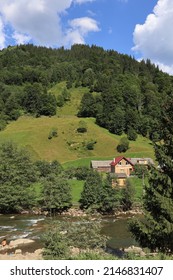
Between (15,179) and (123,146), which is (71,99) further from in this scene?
(15,179)

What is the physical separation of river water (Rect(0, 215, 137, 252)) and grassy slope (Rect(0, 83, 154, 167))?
144ft

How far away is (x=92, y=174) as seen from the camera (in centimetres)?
6662

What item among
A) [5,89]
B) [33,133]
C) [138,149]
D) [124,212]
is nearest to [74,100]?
[5,89]

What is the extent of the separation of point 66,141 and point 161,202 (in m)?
102

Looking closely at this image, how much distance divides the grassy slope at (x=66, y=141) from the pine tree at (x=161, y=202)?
80962 mm

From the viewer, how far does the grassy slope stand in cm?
11248

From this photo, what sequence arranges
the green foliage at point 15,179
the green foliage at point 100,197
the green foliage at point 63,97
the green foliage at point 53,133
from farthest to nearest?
the green foliage at point 63,97 < the green foliage at point 53,133 < the green foliage at point 15,179 < the green foliage at point 100,197

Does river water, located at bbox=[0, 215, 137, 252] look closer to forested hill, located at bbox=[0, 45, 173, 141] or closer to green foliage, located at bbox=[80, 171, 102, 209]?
green foliage, located at bbox=[80, 171, 102, 209]

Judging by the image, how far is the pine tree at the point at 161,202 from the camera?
776 inches

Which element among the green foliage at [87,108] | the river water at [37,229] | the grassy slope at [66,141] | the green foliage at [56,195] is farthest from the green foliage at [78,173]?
the green foliage at [87,108]

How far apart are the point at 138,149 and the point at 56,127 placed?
31.3 m

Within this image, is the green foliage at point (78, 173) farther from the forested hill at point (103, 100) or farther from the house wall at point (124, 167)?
the forested hill at point (103, 100)

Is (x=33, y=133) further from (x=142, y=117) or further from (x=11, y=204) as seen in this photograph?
(x=11, y=204)

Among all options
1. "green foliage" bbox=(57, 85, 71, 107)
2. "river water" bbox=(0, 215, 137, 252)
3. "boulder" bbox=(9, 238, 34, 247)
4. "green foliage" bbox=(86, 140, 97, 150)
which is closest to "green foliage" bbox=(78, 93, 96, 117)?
"green foliage" bbox=(57, 85, 71, 107)
